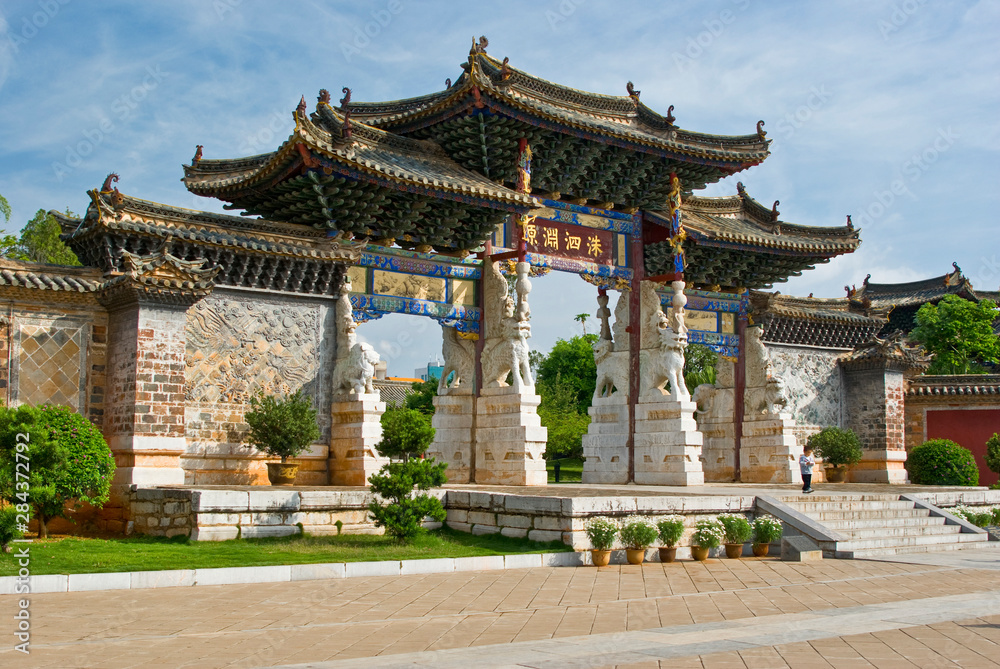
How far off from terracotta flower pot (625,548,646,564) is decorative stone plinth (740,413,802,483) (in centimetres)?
1265

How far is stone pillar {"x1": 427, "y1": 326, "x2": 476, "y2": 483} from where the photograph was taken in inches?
887

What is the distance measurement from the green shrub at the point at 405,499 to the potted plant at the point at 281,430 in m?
3.20

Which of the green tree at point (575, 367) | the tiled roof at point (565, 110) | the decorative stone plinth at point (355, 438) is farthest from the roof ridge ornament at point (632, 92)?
the green tree at point (575, 367)

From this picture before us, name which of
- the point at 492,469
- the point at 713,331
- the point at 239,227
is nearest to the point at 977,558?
the point at 492,469

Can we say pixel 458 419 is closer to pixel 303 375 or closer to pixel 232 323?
pixel 303 375

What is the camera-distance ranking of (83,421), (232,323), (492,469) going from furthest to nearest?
(492,469) < (232,323) < (83,421)

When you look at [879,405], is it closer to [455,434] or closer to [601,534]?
[455,434]

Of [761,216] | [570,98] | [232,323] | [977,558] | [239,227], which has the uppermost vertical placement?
[570,98]

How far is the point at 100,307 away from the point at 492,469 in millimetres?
9055

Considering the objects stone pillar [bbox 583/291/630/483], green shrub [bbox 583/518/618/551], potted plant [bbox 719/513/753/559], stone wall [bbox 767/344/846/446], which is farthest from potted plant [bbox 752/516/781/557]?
stone wall [bbox 767/344/846/446]

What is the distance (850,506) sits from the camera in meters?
18.3

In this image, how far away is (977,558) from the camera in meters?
15.6

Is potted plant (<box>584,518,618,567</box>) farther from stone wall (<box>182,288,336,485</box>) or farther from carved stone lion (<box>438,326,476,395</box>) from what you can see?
carved stone lion (<box>438,326,476,395</box>)

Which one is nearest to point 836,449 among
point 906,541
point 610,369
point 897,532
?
point 610,369
